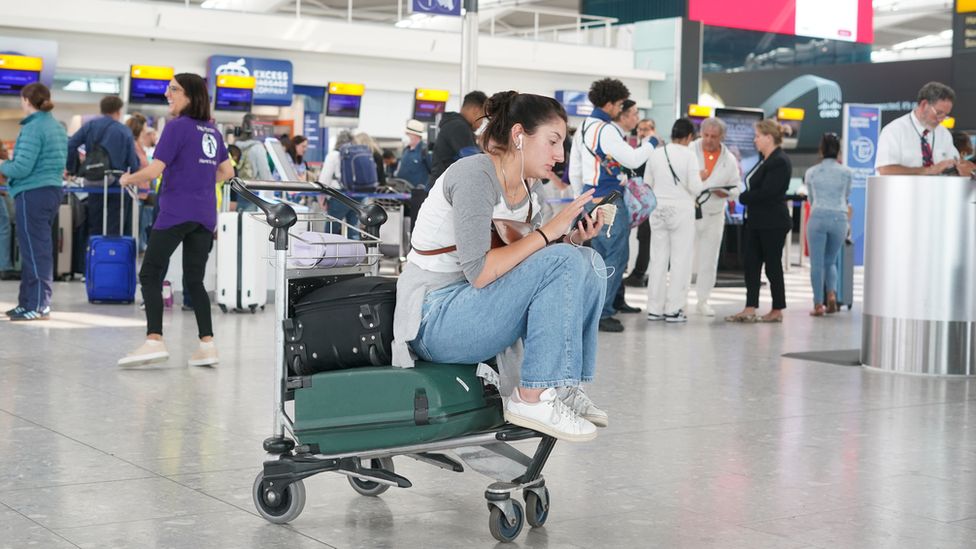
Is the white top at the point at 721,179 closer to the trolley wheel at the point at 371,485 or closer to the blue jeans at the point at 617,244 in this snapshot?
the blue jeans at the point at 617,244

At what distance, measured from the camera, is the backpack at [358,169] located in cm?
1232

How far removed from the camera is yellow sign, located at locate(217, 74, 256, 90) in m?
15.4

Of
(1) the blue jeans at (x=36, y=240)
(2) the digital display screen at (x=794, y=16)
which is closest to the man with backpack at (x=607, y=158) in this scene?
(1) the blue jeans at (x=36, y=240)

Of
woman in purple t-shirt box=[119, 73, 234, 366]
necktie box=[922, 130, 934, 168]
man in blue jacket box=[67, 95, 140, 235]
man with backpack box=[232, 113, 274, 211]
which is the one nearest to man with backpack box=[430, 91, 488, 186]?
woman in purple t-shirt box=[119, 73, 234, 366]

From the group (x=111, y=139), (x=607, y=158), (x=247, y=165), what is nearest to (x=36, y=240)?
(x=247, y=165)

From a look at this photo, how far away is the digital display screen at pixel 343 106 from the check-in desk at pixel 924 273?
11.7 meters

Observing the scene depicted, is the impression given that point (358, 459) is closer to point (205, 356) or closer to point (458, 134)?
Answer: point (205, 356)

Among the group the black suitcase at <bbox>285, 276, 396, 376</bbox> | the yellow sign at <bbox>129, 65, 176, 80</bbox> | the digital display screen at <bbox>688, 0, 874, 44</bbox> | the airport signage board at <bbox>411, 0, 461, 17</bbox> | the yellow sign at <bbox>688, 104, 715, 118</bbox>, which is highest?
the digital display screen at <bbox>688, 0, 874, 44</bbox>

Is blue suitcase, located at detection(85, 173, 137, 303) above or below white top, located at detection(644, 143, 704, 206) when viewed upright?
below

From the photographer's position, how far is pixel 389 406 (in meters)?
3.00

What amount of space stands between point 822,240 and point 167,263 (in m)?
5.59

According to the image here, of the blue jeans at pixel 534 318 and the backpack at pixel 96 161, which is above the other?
the backpack at pixel 96 161

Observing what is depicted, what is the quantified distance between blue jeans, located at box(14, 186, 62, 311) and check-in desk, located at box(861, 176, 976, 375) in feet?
16.0

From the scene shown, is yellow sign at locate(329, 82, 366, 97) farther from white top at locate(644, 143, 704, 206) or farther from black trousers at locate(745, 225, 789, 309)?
black trousers at locate(745, 225, 789, 309)
